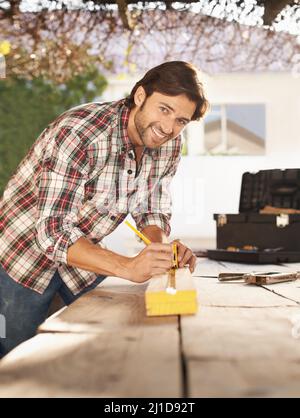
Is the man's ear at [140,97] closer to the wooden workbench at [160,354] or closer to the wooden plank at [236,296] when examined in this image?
the wooden plank at [236,296]

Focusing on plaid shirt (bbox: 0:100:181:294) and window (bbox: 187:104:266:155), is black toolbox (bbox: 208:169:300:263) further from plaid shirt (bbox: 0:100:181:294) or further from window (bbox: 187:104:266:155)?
window (bbox: 187:104:266:155)

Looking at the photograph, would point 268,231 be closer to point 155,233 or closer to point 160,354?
point 155,233

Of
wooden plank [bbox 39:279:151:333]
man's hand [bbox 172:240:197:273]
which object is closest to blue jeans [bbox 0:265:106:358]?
man's hand [bbox 172:240:197:273]

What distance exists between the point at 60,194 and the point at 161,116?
0.42 metres

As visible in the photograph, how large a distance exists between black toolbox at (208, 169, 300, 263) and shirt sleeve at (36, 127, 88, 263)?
3.28ft

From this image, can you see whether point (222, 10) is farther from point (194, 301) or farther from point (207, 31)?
point (194, 301)

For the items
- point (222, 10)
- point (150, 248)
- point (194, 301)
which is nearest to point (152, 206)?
point (150, 248)

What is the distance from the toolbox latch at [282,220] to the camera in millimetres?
2682

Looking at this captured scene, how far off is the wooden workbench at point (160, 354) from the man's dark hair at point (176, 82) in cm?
75

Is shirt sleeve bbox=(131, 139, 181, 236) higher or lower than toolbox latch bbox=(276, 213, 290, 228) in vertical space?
higher

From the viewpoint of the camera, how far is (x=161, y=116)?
5.75 ft

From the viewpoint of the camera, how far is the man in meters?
1.53

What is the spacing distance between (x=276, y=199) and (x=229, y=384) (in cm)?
284
